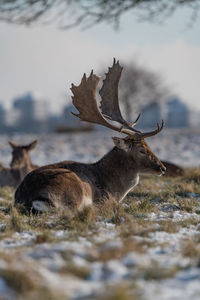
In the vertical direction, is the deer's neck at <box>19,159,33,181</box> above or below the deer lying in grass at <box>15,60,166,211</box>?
below

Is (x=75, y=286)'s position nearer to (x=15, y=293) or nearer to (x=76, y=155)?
(x=15, y=293)

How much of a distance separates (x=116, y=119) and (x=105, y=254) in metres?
4.08

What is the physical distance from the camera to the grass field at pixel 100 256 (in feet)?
8.99

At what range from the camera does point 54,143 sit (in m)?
21.6

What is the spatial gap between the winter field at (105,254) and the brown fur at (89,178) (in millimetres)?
370

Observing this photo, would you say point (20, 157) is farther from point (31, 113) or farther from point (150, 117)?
point (31, 113)

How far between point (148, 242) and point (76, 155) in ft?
45.8

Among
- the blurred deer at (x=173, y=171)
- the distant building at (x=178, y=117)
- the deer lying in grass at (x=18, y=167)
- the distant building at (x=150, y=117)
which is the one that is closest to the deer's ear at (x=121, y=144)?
the blurred deer at (x=173, y=171)

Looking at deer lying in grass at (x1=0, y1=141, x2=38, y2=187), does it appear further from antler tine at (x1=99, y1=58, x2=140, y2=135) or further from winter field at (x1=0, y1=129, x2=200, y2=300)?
winter field at (x1=0, y1=129, x2=200, y2=300)

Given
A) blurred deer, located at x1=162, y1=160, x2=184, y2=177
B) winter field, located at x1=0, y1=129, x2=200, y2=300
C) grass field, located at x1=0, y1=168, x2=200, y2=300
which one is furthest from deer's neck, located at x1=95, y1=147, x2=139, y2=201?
blurred deer, located at x1=162, y1=160, x2=184, y2=177

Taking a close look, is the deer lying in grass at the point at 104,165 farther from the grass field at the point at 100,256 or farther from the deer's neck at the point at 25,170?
the deer's neck at the point at 25,170

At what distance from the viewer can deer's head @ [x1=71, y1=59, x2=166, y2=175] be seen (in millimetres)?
6727

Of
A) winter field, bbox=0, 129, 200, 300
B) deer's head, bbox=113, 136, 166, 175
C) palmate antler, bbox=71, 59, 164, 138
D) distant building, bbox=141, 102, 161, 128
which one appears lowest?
distant building, bbox=141, 102, 161, 128

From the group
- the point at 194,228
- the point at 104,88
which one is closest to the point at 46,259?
the point at 194,228
